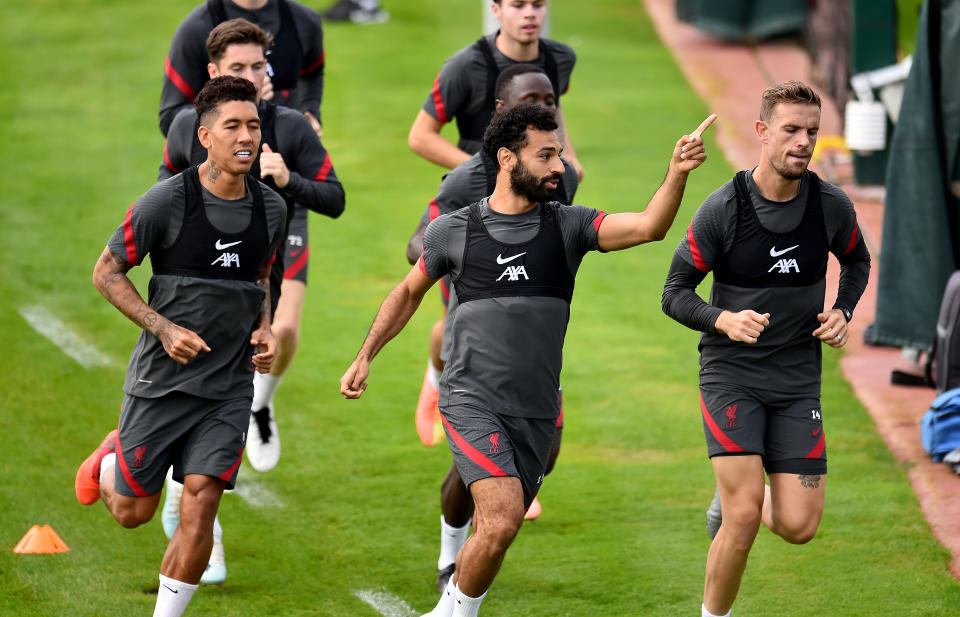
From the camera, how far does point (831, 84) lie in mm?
18922

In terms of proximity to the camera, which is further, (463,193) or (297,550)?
(297,550)

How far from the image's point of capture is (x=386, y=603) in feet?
23.6

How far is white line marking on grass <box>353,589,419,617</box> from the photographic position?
7078mm

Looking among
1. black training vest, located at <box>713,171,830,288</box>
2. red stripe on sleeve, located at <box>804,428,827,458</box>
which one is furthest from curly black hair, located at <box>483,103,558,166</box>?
red stripe on sleeve, located at <box>804,428,827,458</box>

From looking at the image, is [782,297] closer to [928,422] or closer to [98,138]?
[928,422]

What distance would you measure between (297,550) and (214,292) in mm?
2308

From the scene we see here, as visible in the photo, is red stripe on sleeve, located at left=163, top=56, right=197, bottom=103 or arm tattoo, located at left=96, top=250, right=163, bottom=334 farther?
red stripe on sleeve, located at left=163, top=56, right=197, bottom=103

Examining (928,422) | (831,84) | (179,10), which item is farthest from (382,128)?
(928,422)

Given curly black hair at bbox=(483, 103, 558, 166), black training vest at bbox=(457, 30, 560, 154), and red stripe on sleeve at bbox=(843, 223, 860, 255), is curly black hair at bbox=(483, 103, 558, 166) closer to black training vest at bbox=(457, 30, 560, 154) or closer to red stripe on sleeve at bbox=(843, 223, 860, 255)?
red stripe on sleeve at bbox=(843, 223, 860, 255)

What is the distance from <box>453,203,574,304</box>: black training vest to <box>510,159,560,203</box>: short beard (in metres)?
0.12

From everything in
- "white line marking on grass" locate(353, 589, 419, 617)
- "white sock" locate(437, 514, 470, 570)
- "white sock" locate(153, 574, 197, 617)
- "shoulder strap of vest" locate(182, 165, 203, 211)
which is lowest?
"white line marking on grass" locate(353, 589, 419, 617)

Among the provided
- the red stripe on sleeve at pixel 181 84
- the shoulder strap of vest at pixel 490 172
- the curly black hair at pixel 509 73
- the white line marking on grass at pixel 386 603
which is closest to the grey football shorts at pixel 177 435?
the white line marking on grass at pixel 386 603

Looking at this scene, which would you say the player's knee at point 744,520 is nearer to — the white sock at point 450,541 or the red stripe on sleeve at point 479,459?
the red stripe on sleeve at point 479,459

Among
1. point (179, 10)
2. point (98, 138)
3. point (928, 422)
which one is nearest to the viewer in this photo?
point (928, 422)
